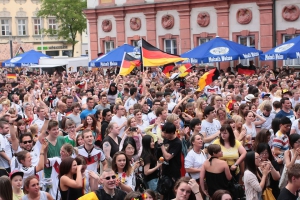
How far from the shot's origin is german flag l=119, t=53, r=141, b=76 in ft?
73.8

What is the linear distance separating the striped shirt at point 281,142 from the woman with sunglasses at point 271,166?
93 cm

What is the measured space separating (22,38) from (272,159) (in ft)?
203

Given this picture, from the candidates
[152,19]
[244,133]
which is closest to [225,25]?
[152,19]

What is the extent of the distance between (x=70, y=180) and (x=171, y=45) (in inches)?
1108

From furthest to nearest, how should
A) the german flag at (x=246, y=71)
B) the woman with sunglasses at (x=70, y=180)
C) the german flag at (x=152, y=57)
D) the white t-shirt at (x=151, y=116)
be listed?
the german flag at (x=246, y=71)
the german flag at (x=152, y=57)
the white t-shirt at (x=151, y=116)
the woman with sunglasses at (x=70, y=180)

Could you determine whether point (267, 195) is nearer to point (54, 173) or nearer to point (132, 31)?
point (54, 173)

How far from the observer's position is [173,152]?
33.6ft

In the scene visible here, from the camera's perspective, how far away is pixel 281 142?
35.0 feet

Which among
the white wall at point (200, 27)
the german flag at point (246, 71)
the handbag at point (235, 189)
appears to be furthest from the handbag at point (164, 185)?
the white wall at point (200, 27)

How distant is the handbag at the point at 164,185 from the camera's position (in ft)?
32.8

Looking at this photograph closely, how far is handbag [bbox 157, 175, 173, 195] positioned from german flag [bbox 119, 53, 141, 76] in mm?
12432

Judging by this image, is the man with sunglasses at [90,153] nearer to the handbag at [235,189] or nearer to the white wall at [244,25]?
the handbag at [235,189]

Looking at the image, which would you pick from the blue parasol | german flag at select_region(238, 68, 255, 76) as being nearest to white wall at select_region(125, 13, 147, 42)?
german flag at select_region(238, 68, 255, 76)

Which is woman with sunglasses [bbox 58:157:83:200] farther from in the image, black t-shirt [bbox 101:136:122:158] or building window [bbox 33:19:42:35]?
building window [bbox 33:19:42:35]
